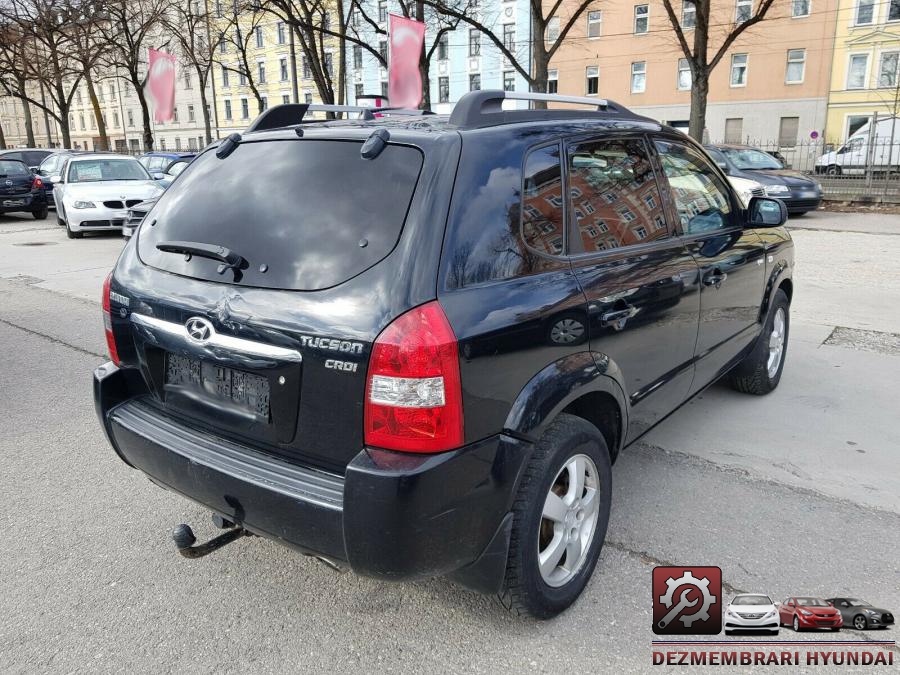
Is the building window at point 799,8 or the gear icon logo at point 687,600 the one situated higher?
the building window at point 799,8

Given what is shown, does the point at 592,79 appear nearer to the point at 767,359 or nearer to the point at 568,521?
the point at 767,359

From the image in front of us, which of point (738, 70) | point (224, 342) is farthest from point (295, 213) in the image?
point (738, 70)

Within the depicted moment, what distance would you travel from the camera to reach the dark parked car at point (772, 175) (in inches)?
629

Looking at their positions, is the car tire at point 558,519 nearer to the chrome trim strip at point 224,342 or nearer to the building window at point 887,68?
the chrome trim strip at point 224,342

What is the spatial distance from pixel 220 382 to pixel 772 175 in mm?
16371

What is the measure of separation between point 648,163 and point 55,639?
3055 mm

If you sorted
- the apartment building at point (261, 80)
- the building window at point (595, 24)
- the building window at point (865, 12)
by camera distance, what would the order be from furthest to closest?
the apartment building at point (261, 80) → the building window at point (595, 24) → the building window at point (865, 12)

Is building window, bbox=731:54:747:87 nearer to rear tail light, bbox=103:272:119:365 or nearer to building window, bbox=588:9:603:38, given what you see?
building window, bbox=588:9:603:38

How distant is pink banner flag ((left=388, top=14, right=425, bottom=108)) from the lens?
18.1 m

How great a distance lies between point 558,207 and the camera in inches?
106

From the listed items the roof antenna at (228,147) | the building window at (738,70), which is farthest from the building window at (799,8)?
the roof antenna at (228,147)

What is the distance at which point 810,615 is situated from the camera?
2.65 meters

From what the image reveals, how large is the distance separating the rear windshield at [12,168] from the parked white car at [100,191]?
3.87 metres

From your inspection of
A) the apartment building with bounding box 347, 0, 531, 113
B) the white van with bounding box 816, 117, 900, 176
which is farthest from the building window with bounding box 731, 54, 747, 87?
the white van with bounding box 816, 117, 900, 176
